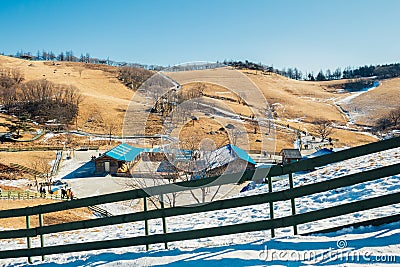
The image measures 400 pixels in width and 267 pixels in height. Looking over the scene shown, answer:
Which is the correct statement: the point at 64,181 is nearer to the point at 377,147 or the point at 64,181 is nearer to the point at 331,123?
the point at 377,147

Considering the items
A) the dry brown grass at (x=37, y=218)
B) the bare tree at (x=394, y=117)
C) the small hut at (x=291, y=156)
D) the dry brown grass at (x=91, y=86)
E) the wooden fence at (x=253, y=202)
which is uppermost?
the dry brown grass at (x=91, y=86)

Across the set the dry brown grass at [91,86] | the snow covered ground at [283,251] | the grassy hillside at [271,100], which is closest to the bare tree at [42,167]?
the grassy hillside at [271,100]

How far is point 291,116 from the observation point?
325 feet

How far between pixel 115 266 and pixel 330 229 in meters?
3.15

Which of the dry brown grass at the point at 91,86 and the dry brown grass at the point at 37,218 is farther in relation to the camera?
the dry brown grass at the point at 91,86

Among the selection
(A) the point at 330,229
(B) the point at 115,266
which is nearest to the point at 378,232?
(A) the point at 330,229

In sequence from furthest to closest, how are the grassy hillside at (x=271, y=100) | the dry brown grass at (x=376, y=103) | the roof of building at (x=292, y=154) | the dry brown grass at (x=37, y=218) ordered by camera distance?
the dry brown grass at (x=376, y=103) → the grassy hillside at (x=271, y=100) → the roof of building at (x=292, y=154) → the dry brown grass at (x=37, y=218)

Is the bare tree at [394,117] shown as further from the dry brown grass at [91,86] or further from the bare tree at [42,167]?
the bare tree at [42,167]

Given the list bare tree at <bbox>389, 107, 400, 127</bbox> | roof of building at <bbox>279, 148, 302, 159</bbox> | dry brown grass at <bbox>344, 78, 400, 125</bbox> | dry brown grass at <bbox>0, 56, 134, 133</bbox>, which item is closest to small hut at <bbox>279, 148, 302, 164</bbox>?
roof of building at <bbox>279, 148, 302, 159</bbox>

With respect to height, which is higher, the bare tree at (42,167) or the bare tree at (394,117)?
the bare tree at (394,117)

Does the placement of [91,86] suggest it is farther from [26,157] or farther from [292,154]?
[292,154]

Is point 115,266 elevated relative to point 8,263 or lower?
elevated

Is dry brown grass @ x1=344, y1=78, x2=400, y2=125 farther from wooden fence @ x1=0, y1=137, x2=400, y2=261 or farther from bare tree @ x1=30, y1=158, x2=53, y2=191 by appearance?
wooden fence @ x1=0, y1=137, x2=400, y2=261

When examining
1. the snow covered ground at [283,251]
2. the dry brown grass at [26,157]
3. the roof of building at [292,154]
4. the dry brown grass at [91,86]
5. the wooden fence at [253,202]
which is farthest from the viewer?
the dry brown grass at [91,86]
